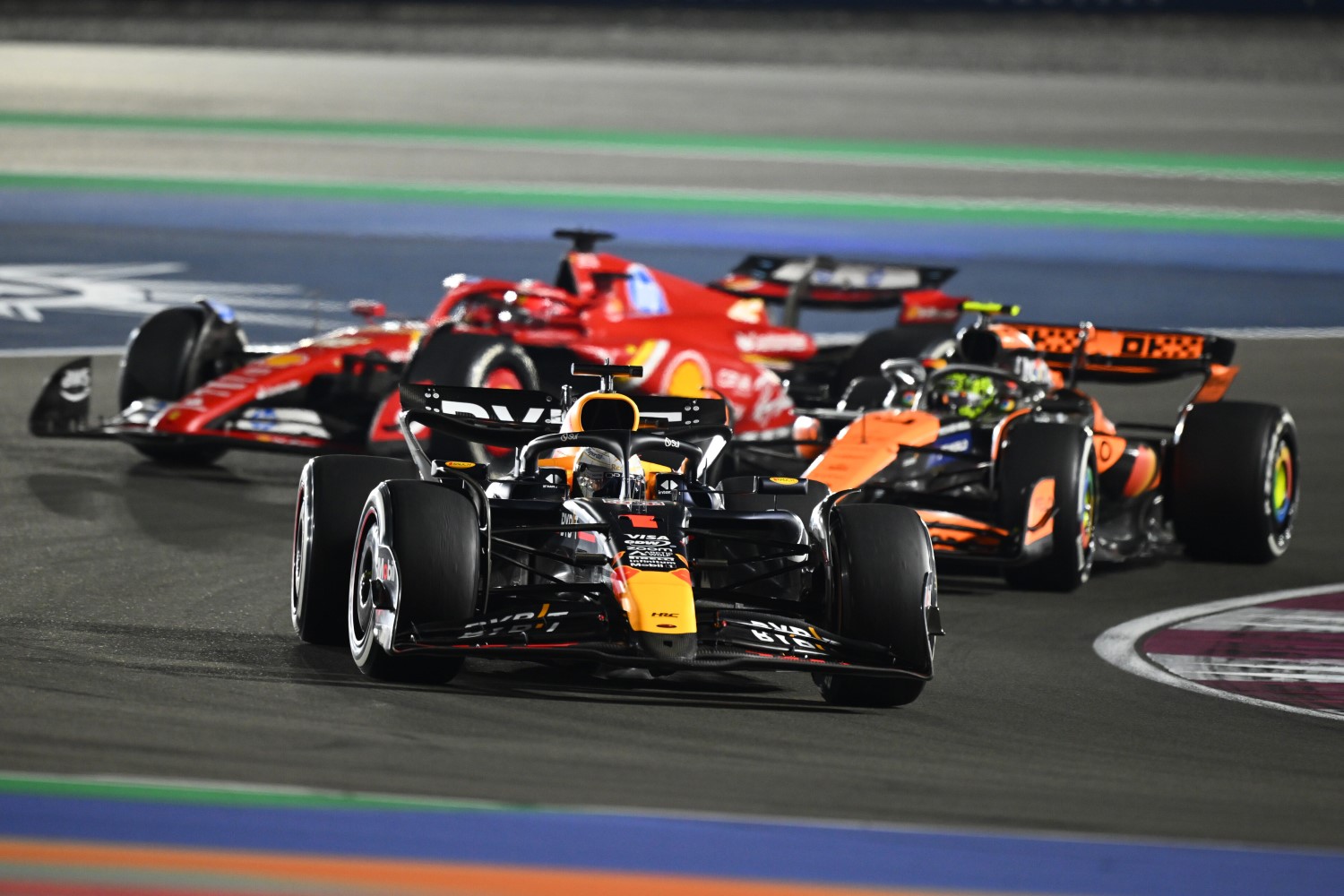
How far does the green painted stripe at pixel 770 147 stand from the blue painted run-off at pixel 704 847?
2996cm

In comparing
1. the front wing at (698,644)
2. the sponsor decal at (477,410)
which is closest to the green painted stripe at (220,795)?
the front wing at (698,644)

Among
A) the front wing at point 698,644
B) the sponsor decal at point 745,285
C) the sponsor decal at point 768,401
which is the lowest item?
the sponsor decal at point 768,401

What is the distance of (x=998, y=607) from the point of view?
10.8m

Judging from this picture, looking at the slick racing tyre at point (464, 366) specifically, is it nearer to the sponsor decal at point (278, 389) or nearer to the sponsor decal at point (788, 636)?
the sponsor decal at point (278, 389)

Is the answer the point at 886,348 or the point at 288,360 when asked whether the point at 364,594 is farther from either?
the point at 886,348

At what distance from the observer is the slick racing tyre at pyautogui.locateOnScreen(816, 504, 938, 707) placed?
26.5 ft

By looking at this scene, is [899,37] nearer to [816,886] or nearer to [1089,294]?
[1089,294]

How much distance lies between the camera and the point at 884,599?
808cm

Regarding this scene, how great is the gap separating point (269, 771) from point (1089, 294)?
18798 mm

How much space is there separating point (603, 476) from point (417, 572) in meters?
1.28

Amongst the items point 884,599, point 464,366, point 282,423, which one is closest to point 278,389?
point 282,423

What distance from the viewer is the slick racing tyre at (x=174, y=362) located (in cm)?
1391

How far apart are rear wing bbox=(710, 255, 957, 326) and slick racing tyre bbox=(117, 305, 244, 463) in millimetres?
3842

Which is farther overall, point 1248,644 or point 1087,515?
point 1087,515
